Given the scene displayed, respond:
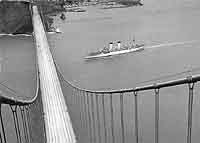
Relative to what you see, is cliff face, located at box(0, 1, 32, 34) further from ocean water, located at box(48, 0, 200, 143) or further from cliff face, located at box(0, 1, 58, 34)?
ocean water, located at box(48, 0, 200, 143)

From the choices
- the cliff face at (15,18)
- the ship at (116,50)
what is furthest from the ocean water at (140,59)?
the cliff face at (15,18)

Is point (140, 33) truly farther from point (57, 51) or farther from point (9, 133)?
point (9, 133)

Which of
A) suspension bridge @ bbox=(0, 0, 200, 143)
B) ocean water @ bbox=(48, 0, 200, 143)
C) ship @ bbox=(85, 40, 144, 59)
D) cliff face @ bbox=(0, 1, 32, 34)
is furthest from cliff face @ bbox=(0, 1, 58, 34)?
suspension bridge @ bbox=(0, 0, 200, 143)

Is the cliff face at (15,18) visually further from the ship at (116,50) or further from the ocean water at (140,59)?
the ship at (116,50)

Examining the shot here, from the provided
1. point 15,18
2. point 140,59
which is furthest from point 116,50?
point 15,18

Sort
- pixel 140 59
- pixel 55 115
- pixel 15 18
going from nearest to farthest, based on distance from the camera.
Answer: pixel 55 115 < pixel 140 59 < pixel 15 18

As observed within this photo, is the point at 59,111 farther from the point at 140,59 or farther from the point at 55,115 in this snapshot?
the point at 140,59

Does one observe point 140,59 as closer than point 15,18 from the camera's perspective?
Yes

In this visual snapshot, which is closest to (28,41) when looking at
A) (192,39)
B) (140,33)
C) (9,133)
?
(140,33)
